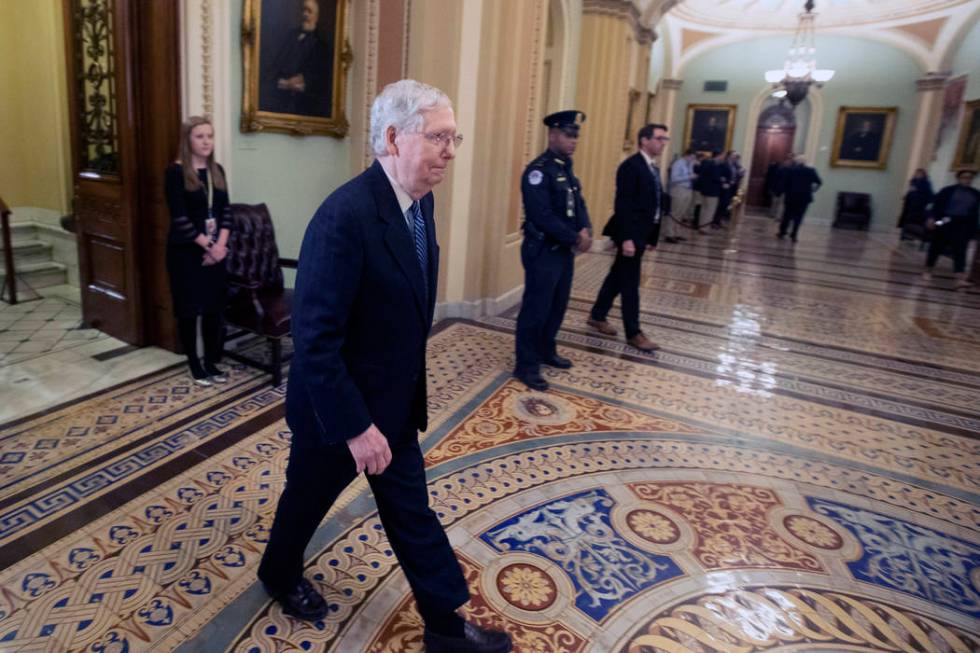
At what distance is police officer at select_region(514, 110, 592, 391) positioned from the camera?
12.8ft

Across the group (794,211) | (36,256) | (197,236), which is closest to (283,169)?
(197,236)

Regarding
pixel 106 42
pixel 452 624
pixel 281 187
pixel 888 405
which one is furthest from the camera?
pixel 281 187

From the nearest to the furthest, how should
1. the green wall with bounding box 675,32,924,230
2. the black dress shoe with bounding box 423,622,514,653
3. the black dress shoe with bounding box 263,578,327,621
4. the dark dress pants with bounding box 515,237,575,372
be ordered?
the black dress shoe with bounding box 423,622,514,653 → the black dress shoe with bounding box 263,578,327,621 → the dark dress pants with bounding box 515,237,575,372 → the green wall with bounding box 675,32,924,230

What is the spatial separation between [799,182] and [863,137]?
5.20 m

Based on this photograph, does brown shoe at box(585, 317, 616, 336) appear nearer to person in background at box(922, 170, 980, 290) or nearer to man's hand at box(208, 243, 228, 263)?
man's hand at box(208, 243, 228, 263)


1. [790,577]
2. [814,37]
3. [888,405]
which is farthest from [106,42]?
[814,37]

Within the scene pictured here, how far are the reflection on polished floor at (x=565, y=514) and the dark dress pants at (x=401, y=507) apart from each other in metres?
0.34

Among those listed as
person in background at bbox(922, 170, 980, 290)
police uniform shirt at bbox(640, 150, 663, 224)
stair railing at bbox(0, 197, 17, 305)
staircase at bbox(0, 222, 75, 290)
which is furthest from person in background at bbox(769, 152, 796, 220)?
stair railing at bbox(0, 197, 17, 305)

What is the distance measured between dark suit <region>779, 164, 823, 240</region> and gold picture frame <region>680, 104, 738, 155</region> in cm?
471

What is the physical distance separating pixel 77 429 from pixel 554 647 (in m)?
2.63

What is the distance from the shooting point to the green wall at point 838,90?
15.1 m

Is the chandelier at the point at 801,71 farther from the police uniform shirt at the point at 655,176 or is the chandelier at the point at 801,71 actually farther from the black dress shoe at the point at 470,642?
the black dress shoe at the point at 470,642

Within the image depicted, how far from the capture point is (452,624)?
1.81m

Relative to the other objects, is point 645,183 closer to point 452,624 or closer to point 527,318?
point 527,318
